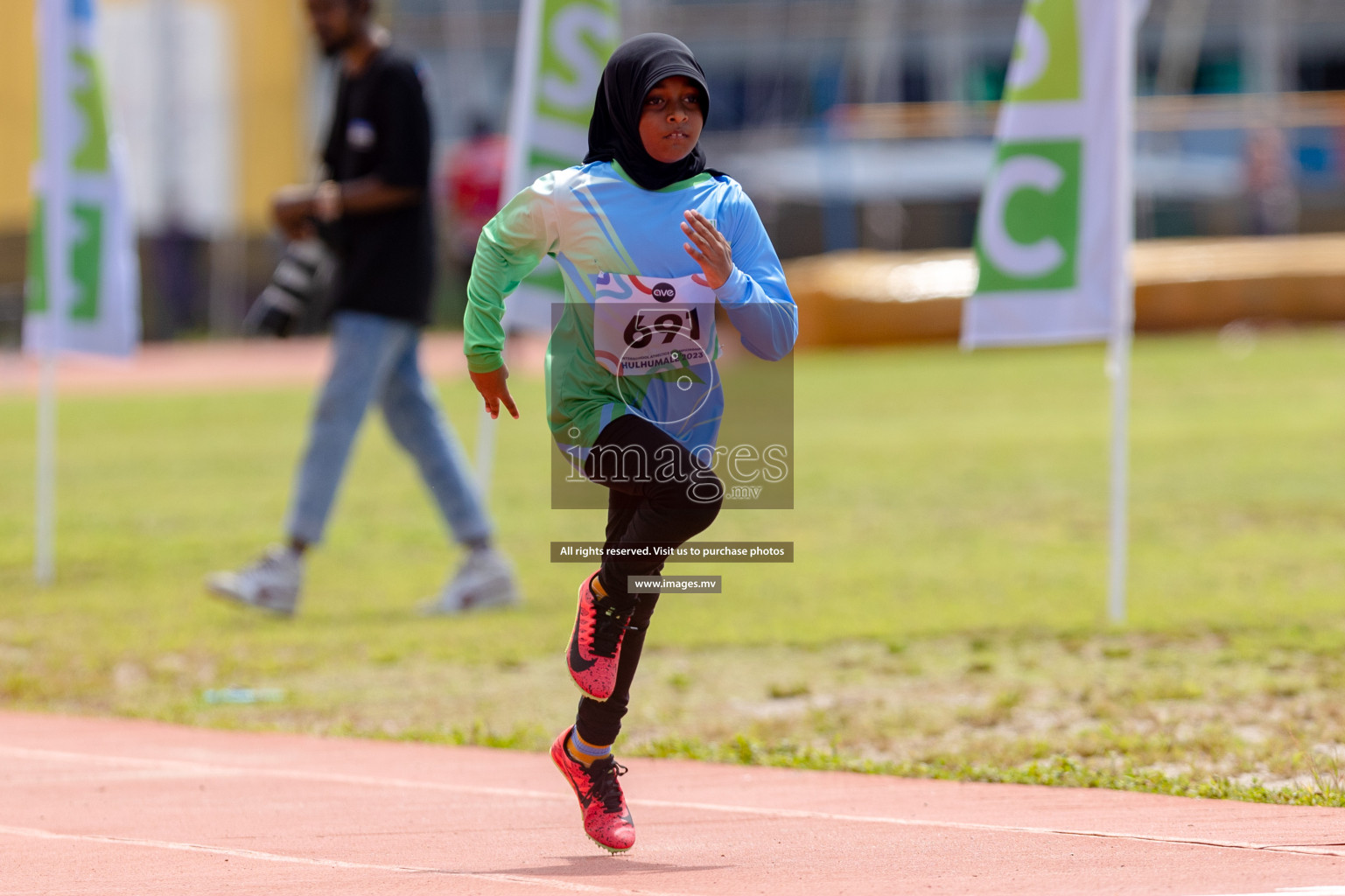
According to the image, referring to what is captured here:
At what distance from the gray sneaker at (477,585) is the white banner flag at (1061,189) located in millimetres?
2239

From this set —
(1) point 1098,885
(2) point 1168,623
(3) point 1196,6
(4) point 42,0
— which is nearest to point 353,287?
(4) point 42,0

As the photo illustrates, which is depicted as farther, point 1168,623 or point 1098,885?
point 1168,623

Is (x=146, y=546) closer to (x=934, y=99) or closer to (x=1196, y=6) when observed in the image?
(x=934, y=99)

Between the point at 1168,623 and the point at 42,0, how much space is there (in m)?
6.04

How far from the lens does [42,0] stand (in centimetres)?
908

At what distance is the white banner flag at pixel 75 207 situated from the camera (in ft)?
29.9

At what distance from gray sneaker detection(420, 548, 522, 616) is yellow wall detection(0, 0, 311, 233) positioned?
23.9 m

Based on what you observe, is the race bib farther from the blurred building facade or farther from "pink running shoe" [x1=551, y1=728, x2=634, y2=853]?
the blurred building facade

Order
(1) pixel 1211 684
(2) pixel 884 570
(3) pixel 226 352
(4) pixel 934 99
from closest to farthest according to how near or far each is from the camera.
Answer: (1) pixel 1211 684 < (2) pixel 884 570 < (3) pixel 226 352 < (4) pixel 934 99

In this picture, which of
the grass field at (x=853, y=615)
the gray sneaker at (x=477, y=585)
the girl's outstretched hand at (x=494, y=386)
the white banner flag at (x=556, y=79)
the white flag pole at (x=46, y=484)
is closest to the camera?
the girl's outstretched hand at (x=494, y=386)

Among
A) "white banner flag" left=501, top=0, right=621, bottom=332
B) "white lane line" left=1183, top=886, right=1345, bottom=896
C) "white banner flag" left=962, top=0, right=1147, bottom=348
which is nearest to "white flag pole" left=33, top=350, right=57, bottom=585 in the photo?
"white banner flag" left=501, top=0, right=621, bottom=332

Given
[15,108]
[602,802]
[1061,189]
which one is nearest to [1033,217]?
[1061,189]

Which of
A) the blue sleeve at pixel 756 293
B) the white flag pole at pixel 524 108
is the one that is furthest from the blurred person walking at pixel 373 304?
the blue sleeve at pixel 756 293

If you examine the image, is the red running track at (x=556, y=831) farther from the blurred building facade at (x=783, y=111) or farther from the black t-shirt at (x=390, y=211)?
the blurred building facade at (x=783, y=111)
